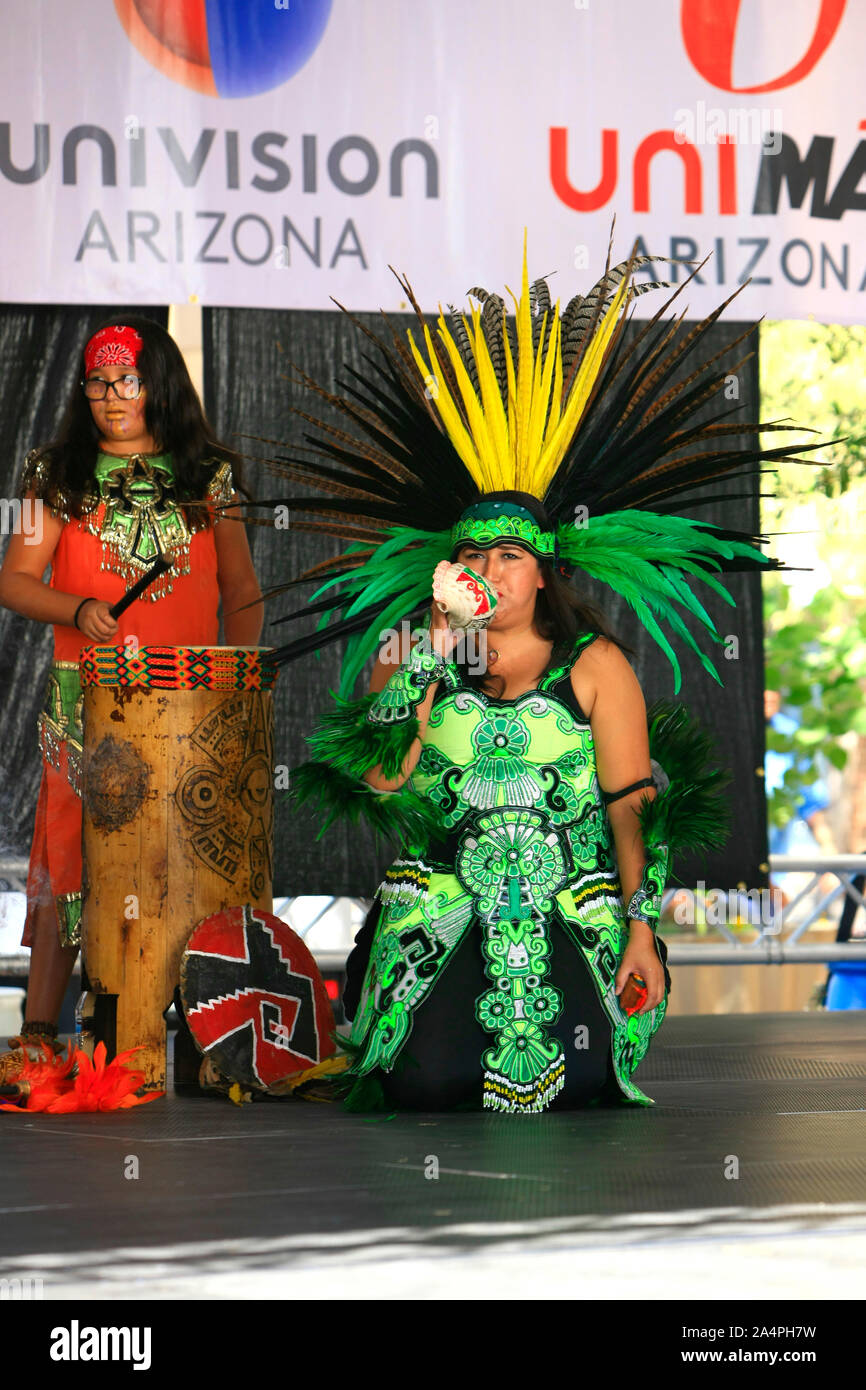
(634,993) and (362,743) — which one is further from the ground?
(362,743)

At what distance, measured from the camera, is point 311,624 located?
5.08 meters

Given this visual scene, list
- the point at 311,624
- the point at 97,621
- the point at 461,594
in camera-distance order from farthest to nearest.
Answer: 1. the point at 311,624
2. the point at 97,621
3. the point at 461,594

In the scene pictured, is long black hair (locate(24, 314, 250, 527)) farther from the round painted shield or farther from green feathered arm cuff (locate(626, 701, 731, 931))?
green feathered arm cuff (locate(626, 701, 731, 931))

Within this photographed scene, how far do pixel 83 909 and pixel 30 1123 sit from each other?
0.46m

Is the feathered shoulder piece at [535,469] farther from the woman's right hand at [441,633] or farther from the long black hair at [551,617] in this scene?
the woman's right hand at [441,633]

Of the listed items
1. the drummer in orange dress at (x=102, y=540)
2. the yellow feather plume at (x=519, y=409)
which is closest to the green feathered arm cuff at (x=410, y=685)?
the yellow feather plume at (x=519, y=409)

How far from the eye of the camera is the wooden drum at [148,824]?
329 cm

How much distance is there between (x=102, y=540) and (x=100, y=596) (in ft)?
0.36

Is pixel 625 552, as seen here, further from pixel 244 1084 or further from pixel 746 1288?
pixel 746 1288

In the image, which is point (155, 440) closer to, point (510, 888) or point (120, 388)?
point (120, 388)

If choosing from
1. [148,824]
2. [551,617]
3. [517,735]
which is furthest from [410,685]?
[148,824]

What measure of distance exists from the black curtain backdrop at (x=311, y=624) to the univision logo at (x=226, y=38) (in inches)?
24.2

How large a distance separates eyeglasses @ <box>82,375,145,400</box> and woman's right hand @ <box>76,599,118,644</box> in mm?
459
